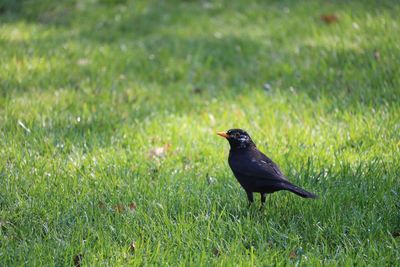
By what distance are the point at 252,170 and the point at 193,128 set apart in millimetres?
1971

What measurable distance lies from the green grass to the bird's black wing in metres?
0.28

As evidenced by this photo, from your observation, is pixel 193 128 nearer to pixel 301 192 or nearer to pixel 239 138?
pixel 239 138

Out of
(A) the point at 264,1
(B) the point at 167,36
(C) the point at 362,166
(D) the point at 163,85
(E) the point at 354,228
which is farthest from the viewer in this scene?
(A) the point at 264,1

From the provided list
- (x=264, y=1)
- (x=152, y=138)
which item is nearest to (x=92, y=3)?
(x=264, y=1)

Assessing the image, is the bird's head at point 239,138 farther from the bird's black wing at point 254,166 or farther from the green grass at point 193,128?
the green grass at point 193,128

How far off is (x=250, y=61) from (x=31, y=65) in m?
2.91

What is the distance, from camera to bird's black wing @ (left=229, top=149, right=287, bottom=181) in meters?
4.04

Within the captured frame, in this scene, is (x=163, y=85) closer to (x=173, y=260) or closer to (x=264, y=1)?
(x=264, y=1)

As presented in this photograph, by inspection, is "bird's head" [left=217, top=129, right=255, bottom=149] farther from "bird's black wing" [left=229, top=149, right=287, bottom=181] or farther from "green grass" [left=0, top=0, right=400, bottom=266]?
"green grass" [left=0, top=0, right=400, bottom=266]

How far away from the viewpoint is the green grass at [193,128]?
3.81 meters

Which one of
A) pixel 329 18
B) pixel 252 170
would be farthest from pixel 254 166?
pixel 329 18

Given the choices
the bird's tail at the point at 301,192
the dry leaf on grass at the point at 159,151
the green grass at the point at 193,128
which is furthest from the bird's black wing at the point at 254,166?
the dry leaf on grass at the point at 159,151

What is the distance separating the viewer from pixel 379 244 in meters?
3.68

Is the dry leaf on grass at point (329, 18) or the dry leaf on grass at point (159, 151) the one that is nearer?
the dry leaf on grass at point (159, 151)
